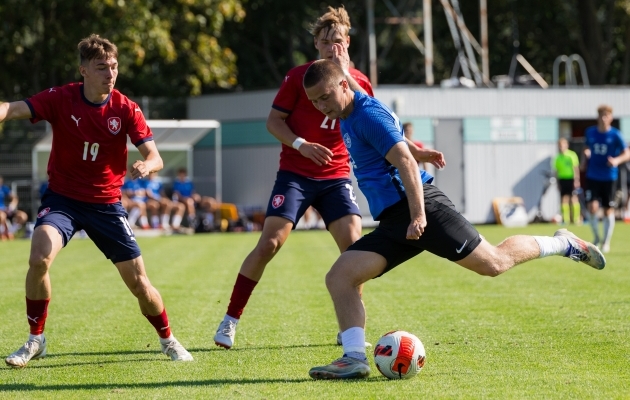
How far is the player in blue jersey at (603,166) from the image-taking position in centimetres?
1641

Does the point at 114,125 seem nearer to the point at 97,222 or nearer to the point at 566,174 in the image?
the point at 97,222

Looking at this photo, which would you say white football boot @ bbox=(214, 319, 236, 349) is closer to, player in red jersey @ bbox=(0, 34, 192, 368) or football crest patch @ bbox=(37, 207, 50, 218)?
player in red jersey @ bbox=(0, 34, 192, 368)

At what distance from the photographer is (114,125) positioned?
7.07 m

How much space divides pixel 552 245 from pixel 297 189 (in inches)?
79.1

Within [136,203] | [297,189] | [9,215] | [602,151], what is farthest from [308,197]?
[9,215]

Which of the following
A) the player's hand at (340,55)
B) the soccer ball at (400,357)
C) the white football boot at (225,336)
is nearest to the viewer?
the soccer ball at (400,357)

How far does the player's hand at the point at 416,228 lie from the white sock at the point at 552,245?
50.8 inches

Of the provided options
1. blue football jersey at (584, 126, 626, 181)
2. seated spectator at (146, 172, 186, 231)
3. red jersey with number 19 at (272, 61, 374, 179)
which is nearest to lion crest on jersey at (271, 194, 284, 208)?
red jersey with number 19 at (272, 61, 374, 179)

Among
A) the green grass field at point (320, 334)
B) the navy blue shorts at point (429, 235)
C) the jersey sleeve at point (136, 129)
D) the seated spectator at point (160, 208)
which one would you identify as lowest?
the seated spectator at point (160, 208)

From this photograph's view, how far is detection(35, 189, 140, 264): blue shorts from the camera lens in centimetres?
696

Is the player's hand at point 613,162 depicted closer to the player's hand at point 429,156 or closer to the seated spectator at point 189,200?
the player's hand at point 429,156

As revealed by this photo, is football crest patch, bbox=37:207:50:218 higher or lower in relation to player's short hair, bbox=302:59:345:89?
lower

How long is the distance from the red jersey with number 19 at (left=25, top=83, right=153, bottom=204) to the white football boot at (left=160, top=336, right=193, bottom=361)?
1105 millimetres

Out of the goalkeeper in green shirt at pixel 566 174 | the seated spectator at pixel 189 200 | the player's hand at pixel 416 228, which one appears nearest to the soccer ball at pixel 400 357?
the player's hand at pixel 416 228
